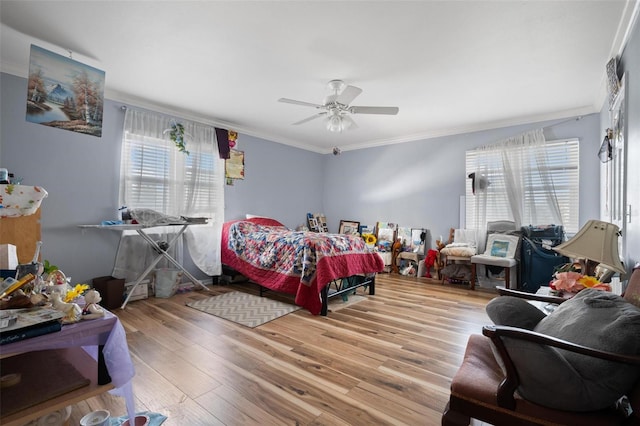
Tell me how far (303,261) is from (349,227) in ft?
9.96

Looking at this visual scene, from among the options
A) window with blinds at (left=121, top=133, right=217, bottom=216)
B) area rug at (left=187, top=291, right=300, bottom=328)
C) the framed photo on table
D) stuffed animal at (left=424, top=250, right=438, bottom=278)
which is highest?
window with blinds at (left=121, top=133, right=217, bottom=216)

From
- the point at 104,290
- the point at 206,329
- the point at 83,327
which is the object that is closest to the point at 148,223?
the point at 104,290

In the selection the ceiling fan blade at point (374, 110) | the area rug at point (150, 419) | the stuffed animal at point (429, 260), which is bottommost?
the area rug at point (150, 419)

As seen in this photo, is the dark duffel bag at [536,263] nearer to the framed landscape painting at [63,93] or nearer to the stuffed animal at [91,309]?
the stuffed animal at [91,309]

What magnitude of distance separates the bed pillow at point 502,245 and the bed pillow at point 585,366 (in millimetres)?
3339

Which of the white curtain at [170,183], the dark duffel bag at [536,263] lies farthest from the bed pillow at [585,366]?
the white curtain at [170,183]

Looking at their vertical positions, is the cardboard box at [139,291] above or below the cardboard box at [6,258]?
below

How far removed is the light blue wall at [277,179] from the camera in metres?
3.15

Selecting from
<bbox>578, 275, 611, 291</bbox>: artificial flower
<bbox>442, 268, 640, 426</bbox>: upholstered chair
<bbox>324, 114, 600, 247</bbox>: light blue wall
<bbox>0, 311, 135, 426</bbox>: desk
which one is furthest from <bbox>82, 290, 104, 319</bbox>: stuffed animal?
<bbox>324, 114, 600, 247</bbox>: light blue wall

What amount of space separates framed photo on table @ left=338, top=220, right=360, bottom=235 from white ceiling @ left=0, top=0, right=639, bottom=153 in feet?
8.75

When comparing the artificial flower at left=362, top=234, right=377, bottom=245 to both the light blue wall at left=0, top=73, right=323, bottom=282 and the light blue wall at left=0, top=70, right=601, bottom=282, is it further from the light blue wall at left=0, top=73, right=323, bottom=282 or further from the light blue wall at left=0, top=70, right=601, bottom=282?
the light blue wall at left=0, top=73, right=323, bottom=282

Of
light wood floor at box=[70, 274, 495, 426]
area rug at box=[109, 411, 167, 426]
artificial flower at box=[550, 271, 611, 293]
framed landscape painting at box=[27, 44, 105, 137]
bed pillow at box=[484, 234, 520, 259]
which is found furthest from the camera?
bed pillow at box=[484, 234, 520, 259]

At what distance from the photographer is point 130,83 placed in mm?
3328

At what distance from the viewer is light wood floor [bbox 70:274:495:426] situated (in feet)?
5.38
